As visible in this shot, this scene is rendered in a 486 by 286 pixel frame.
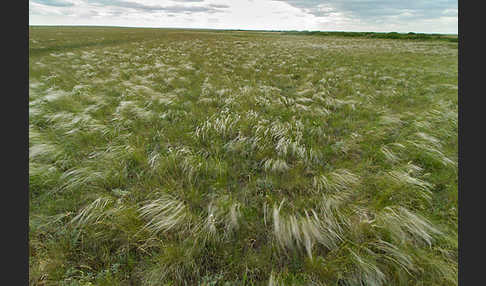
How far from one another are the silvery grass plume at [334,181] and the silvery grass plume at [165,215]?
2039 mm

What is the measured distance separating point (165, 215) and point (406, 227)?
9.99 ft

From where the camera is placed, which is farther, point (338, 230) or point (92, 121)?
point (92, 121)

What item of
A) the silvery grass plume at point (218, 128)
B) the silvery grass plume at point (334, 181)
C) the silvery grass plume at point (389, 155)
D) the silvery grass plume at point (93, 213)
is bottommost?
→ the silvery grass plume at point (93, 213)

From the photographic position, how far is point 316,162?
378 centimetres

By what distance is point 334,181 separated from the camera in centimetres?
315

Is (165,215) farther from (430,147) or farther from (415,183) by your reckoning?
(430,147)

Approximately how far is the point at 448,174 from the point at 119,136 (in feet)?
A: 21.4

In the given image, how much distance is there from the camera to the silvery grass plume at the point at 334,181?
3.08 meters

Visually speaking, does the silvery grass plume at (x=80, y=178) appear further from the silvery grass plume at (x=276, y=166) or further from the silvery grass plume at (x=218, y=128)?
the silvery grass plume at (x=276, y=166)

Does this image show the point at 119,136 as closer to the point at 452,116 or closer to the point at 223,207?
the point at 223,207

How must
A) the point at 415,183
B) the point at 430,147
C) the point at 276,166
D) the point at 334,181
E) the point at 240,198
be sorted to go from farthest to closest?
1. the point at 430,147
2. the point at 276,166
3. the point at 334,181
4. the point at 415,183
5. the point at 240,198

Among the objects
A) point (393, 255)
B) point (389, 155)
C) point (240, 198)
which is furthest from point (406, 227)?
point (240, 198)

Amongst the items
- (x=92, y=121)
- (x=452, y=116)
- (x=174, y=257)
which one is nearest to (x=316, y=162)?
(x=174, y=257)

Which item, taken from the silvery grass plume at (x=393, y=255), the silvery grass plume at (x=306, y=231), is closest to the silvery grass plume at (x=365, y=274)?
the silvery grass plume at (x=393, y=255)
